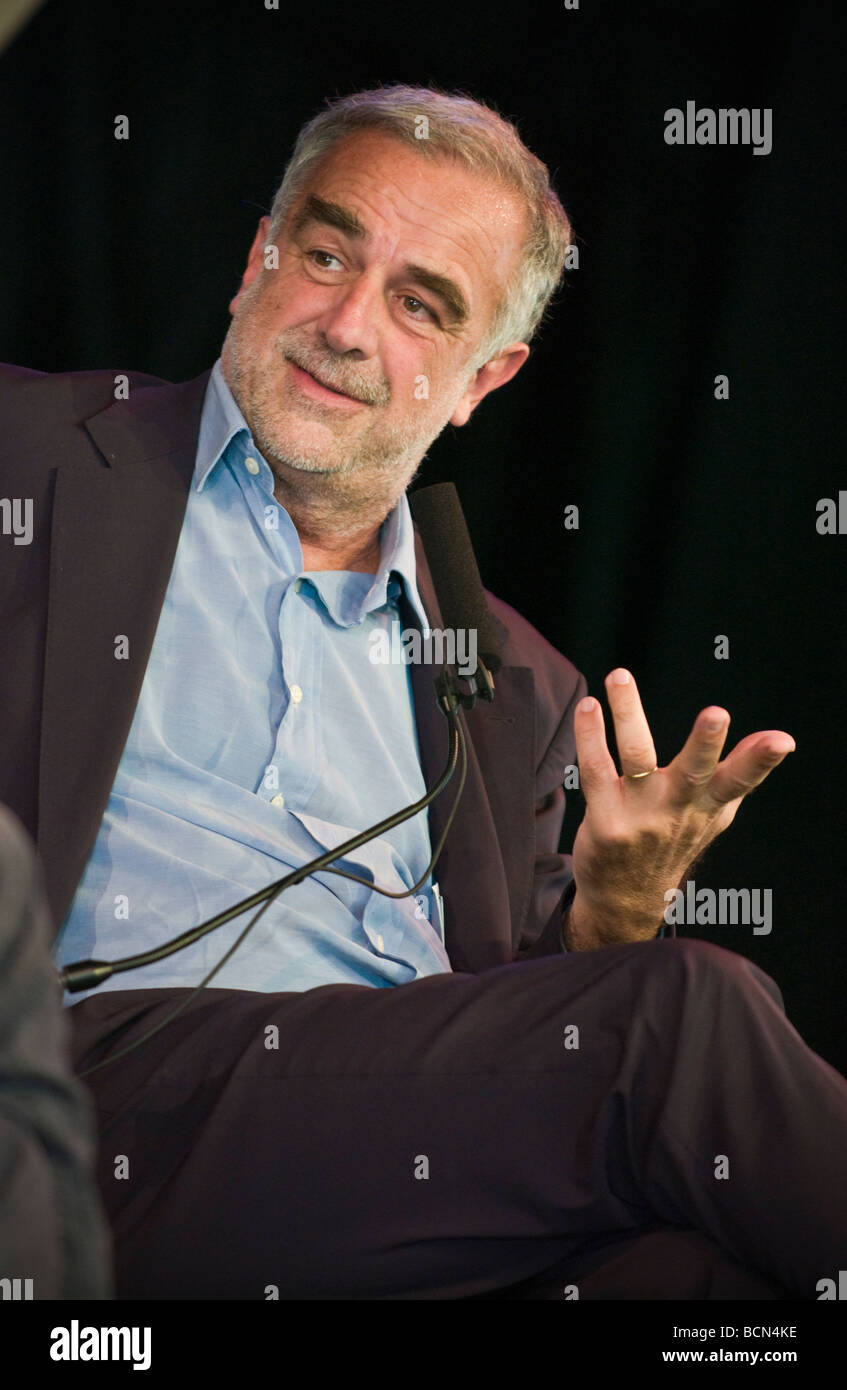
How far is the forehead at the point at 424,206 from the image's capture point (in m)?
2.11

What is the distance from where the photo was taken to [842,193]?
2.54 metres

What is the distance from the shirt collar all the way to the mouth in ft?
0.33

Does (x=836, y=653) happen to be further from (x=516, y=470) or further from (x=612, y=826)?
(x=612, y=826)

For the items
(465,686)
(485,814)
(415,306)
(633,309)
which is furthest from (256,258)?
(485,814)

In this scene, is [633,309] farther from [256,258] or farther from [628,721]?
[628,721]

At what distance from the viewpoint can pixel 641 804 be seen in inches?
64.9

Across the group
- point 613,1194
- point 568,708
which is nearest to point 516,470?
point 568,708

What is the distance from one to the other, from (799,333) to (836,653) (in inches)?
24.0

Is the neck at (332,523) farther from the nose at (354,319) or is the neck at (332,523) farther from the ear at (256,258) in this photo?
the ear at (256,258)

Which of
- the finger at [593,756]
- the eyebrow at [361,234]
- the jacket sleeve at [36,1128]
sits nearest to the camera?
the jacket sleeve at [36,1128]

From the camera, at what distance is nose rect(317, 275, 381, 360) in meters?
2.02

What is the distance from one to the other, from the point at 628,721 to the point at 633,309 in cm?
131

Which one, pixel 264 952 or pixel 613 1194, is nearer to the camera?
pixel 613 1194

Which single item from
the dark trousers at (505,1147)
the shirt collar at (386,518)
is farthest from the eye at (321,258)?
the dark trousers at (505,1147)
